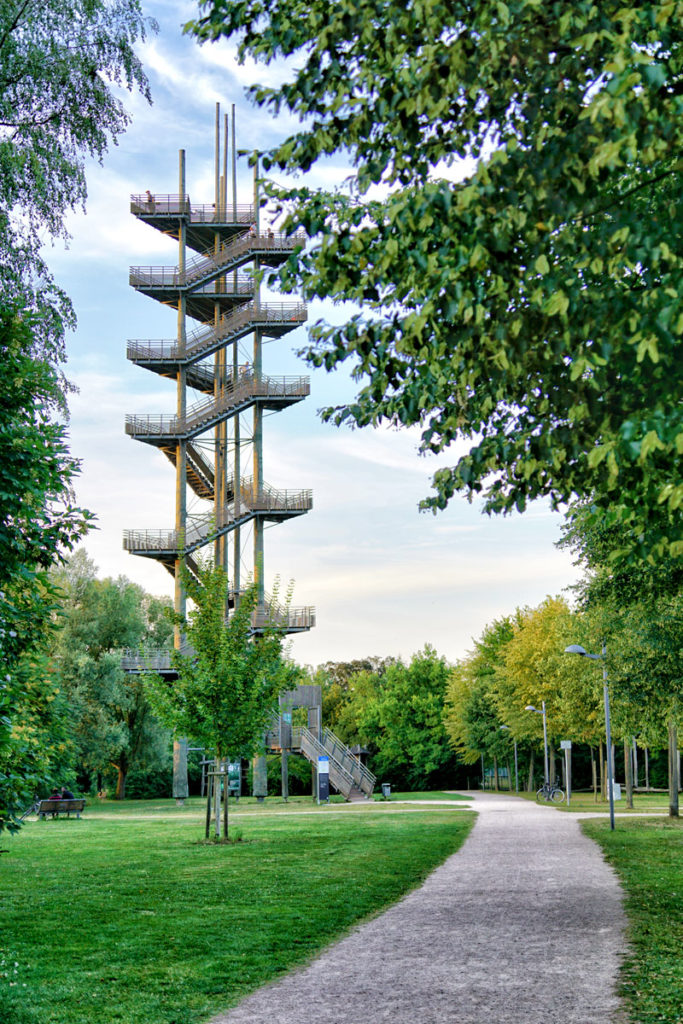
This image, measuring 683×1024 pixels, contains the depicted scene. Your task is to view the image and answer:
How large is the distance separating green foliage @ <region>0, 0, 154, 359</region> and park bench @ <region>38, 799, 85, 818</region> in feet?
86.6

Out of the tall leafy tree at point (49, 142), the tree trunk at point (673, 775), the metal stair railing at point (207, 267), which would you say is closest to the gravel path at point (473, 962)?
the tall leafy tree at point (49, 142)

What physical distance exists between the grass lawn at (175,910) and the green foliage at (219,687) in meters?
2.30

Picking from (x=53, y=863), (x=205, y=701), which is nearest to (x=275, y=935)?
(x=53, y=863)

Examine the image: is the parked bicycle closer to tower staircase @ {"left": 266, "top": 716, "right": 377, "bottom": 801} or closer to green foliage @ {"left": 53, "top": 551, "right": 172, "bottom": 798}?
tower staircase @ {"left": 266, "top": 716, "right": 377, "bottom": 801}

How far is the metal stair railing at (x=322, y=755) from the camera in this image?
154 ft

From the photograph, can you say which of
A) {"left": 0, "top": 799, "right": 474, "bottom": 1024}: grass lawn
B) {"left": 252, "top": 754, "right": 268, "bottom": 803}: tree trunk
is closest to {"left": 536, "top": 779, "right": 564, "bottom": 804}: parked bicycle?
{"left": 252, "top": 754, "right": 268, "bottom": 803}: tree trunk

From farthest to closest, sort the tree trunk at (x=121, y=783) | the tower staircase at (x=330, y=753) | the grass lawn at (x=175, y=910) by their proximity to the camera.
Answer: the tree trunk at (x=121, y=783) → the tower staircase at (x=330, y=753) → the grass lawn at (x=175, y=910)

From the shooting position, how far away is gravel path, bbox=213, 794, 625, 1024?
708cm

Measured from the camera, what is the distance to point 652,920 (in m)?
10.9

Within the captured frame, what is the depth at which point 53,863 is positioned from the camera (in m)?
18.7

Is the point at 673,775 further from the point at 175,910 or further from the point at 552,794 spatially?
the point at 175,910

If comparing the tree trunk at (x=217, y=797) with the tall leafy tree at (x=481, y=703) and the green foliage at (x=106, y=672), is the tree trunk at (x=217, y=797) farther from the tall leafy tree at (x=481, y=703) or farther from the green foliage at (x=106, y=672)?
the tall leafy tree at (x=481, y=703)

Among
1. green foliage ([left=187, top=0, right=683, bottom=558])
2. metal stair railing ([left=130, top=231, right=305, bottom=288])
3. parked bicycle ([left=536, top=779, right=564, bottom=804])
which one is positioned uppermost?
metal stair railing ([left=130, top=231, right=305, bottom=288])

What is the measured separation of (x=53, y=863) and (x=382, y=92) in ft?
53.6
